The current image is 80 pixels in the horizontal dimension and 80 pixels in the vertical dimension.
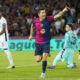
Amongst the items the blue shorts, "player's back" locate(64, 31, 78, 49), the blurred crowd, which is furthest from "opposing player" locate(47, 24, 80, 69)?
the blurred crowd

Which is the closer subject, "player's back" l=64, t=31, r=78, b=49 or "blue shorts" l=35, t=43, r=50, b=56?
"blue shorts" l=35, t=43, r=50, b=56

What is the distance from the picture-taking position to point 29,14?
29922 mm

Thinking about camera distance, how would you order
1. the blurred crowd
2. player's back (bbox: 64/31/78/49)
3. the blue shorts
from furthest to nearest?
the blurred crowd → player's back (bbox: 64/31/78/49) → the blue shorts

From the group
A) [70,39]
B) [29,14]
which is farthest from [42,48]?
[29,14]

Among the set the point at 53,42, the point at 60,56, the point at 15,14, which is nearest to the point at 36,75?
the point at 60,56

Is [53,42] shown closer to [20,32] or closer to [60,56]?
[20,32]

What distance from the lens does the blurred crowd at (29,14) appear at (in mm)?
28548

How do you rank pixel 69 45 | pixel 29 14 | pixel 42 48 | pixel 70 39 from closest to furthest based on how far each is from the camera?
pixel 42 48 → pixel 70 39 → pixel 69 45 → pixel 29 14

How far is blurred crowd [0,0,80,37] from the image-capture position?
93.7ft

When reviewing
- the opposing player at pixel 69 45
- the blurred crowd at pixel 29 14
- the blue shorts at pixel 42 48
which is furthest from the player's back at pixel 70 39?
the blurred crowd at pixel 29 14

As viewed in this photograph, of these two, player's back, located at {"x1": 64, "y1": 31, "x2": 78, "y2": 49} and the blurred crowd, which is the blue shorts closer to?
player's back, located at {"x1": 64, "y1": 31, "x2": 78, "y2": 49}

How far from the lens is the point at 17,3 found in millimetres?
31016

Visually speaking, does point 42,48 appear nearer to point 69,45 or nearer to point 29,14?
point 69,45

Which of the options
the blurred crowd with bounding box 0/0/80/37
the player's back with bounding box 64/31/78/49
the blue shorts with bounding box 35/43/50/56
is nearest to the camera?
the blue shorts with bounding box 35/43/50/56
